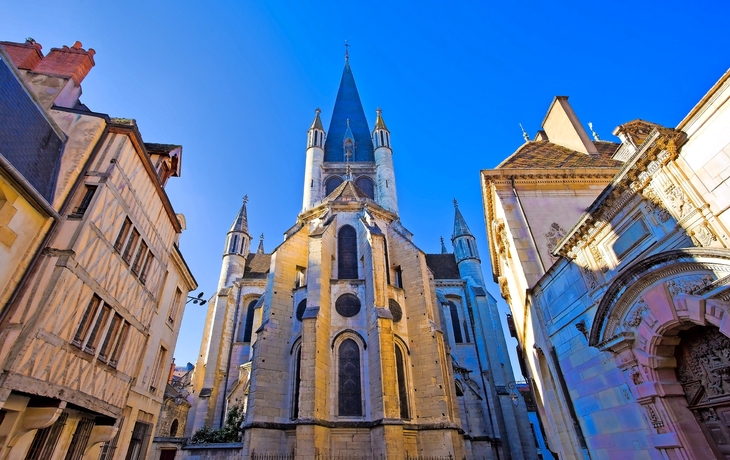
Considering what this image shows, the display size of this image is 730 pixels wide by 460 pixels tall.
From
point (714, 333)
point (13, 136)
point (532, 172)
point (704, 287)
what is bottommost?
point (714, 333)

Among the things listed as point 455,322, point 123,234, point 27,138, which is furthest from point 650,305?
point 455,322

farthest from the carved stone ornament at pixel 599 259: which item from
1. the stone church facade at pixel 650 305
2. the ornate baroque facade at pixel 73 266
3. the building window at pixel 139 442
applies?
the building window at pixel 139 442

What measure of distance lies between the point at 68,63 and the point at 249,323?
1944cm

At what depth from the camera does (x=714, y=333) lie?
5.02 metres

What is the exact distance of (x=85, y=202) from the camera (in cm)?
725

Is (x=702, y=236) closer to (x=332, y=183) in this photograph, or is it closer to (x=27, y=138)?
(x=27, y=138)

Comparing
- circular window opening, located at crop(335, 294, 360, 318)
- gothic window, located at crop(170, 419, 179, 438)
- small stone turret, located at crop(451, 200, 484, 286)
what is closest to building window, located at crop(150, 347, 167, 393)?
circular window opening, located at crop(335, 294, 360, 318)

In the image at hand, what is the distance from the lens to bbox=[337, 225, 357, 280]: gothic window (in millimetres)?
18938

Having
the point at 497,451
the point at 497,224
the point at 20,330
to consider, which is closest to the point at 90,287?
the point at 20,330

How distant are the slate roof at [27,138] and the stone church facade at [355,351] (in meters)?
10.4

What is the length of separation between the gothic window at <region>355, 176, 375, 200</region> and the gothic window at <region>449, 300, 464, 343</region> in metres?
12.3

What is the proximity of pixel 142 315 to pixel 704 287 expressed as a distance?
11598 mm

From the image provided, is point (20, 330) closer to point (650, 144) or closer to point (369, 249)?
point (650, 144)

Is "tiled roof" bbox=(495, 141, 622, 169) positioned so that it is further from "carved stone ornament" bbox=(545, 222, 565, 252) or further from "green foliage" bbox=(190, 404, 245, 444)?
"green foliage" bbox=(190, 404, 245, 444)
